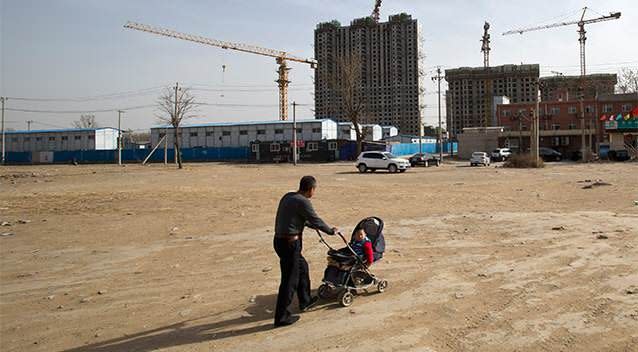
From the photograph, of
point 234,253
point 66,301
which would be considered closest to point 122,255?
point 234,253

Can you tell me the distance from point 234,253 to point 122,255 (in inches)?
88.7

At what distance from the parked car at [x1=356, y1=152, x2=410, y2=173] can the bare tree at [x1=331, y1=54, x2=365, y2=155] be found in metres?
20.8

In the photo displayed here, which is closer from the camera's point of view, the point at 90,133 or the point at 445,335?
the point at 445,335

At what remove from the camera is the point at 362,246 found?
696 cm

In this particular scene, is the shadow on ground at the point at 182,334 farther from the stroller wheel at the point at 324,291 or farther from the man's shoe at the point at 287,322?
the stroller wheel at the point at 324,291

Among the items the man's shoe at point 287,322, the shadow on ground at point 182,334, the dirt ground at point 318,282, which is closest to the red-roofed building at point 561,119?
the dirt ground at point 318,282

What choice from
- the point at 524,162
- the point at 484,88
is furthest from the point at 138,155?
the point at 484,88

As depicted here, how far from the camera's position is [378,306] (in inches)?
257

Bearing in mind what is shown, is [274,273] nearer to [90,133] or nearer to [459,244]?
[459,244]

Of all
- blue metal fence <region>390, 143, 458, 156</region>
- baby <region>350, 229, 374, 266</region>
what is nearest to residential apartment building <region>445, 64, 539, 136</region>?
blue metal fence <region>390, 143, 458, 156</region>

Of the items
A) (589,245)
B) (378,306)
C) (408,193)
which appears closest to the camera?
(378,306)

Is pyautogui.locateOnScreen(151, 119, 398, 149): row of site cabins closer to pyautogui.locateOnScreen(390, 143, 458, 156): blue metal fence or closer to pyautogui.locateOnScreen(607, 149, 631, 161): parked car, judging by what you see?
pyautogui.locateOnScreen(390, 143, 458, 156): blue metal fence

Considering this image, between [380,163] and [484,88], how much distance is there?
8025 centimetres

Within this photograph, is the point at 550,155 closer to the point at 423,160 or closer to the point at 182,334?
the point at 423,160
